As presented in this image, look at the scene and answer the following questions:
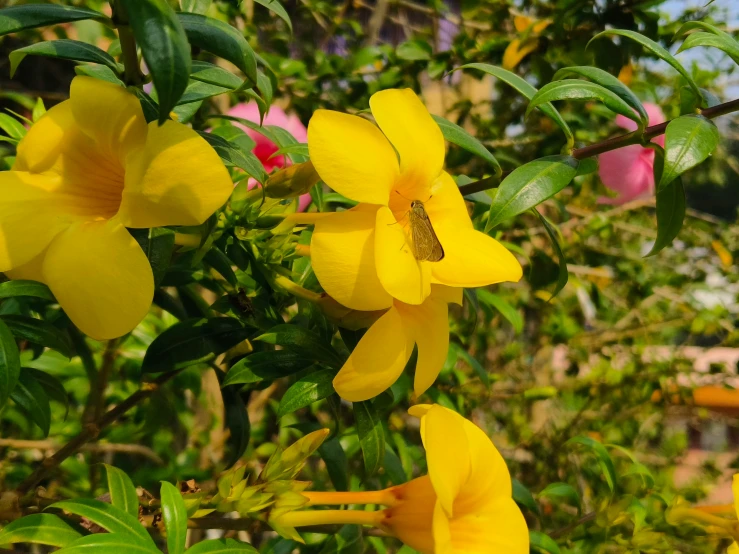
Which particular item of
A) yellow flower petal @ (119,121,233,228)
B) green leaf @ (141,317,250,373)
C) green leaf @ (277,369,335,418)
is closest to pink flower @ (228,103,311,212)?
green leaf @ (141,317,250,373)

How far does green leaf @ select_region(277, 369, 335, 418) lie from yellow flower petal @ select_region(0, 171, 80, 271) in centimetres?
23

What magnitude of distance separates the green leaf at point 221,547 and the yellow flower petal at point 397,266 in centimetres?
27

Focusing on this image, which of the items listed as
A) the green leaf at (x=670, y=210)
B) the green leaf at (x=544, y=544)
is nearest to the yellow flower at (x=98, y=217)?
the green leaf at (x=670, y=210)

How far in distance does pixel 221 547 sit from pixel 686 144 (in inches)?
20.7

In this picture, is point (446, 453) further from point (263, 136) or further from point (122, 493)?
point (263, 136)

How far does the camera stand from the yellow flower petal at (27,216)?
1.49 ft

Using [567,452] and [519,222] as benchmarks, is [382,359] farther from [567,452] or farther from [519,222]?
[567,452]

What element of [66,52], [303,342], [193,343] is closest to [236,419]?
[193,343]

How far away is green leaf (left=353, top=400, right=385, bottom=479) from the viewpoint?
614 millimetres

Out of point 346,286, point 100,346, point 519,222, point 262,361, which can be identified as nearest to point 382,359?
point 346,286

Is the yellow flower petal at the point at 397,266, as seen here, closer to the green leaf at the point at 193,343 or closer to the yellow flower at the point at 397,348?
the yellow flower at the point at 397,348

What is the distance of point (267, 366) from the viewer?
2.06 feet

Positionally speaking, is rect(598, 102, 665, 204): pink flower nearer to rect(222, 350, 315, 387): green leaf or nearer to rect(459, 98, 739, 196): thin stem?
rect(459, 98, 739, 196): thin stem

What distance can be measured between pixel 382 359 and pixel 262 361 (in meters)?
0.17
